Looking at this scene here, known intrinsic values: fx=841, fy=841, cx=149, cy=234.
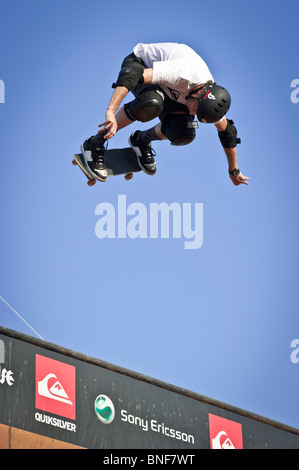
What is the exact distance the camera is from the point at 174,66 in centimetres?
1311

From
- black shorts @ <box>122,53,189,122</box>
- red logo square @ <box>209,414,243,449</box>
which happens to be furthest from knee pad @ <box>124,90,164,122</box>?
red logo square @ <box>209,414,243,449</box>

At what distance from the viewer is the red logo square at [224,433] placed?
1552cm

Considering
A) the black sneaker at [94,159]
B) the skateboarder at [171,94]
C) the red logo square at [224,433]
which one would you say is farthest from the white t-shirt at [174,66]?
the red logo square at [224,433]

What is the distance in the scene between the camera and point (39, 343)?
43.1 feet

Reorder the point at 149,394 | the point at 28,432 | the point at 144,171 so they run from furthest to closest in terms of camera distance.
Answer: the point at 144,171, the point at 149,394, the point at 28,432

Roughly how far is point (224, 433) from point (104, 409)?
Result: 3059mm

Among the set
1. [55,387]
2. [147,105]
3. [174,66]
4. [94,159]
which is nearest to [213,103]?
[174,66]

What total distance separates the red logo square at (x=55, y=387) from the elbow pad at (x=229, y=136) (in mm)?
4600

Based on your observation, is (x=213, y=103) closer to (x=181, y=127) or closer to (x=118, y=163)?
(x=181, y=127)

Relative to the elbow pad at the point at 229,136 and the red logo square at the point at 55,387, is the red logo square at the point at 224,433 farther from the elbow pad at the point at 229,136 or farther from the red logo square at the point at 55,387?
the elbow pad at the point at 229,136
